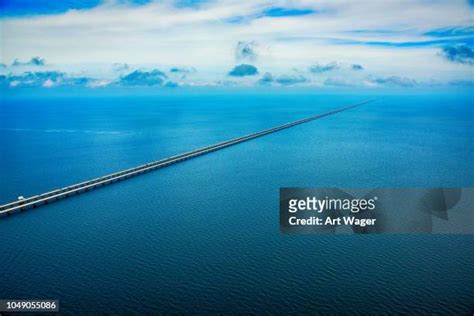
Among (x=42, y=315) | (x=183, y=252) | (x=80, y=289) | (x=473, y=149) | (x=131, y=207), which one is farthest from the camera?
(x=473, y=149)

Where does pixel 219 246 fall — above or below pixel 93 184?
below

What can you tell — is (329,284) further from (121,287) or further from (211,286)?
(121,287)

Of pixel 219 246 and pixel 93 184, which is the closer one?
pixel 219 246

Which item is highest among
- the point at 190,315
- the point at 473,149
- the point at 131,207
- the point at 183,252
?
the point at 473,149

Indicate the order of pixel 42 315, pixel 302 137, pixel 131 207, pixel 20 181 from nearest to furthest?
pixel 42 315 < pixel 131 207 < pixel 20 181 < pixel 302 137

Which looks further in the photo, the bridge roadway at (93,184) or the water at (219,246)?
the bridge roadway at (93,184)

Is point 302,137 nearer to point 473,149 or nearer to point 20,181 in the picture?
point 473,149

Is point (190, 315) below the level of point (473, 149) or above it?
below

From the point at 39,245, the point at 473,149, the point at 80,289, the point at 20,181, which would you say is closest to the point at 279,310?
the point at 80,289

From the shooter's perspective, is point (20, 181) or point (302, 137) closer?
point (20, 181)

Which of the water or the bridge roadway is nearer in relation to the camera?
the water
